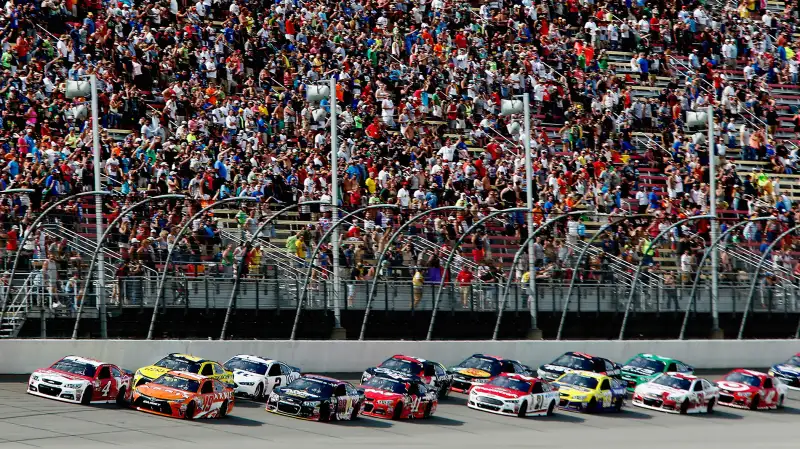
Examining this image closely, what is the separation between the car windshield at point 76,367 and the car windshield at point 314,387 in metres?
4.19

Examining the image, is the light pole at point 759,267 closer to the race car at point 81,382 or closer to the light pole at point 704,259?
the light pole at point 704,259

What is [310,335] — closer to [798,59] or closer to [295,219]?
[295,219]

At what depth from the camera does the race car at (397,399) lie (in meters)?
34.3

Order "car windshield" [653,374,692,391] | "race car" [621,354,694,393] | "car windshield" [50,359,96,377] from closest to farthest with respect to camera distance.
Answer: "car windshield" [50,359,96,377]
"car windshield" [653,374,692,391]
"race car" [621,354,694,393]

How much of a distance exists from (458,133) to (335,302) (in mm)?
14312

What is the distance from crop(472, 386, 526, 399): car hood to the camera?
35.9 m

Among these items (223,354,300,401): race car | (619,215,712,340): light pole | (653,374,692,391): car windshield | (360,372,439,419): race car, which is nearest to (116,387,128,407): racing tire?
(223,354,300,401): race car

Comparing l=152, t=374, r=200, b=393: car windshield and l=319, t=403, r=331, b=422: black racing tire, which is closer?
l=152, t=374, r=200, b=393: car windshield

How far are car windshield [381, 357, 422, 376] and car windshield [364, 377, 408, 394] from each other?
1327 mm

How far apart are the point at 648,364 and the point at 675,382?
8.78ft

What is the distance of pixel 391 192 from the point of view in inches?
1748

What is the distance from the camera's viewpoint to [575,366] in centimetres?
3959

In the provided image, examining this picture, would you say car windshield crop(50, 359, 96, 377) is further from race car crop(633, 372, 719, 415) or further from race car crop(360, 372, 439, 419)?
race car crop(633, 372, 719, 415)

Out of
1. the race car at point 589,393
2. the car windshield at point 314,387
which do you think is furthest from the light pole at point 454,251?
the car windshield at point 314,387
